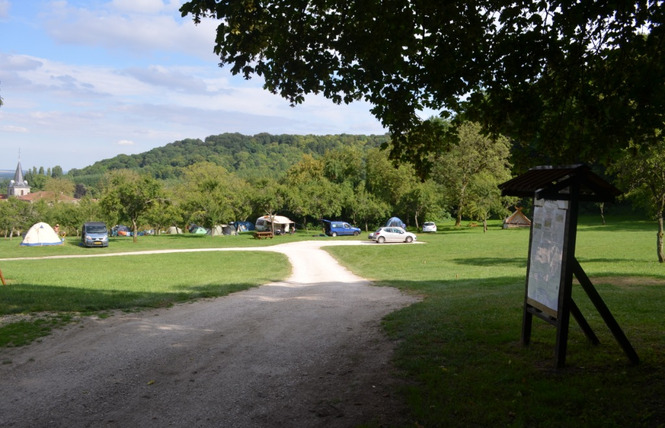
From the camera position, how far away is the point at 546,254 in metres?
6.14

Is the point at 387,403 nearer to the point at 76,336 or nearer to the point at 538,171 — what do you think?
the point at 538,171

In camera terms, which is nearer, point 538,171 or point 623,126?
point 538,171

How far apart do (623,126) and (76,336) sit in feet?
29.5

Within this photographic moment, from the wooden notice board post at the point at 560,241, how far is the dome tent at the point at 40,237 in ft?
130

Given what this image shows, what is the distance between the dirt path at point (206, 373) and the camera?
4.89 m

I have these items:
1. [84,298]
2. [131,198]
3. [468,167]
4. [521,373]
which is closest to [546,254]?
[521,373]

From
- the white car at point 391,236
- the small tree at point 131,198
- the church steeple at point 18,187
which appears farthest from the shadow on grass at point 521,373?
the church steeple at point 18,187

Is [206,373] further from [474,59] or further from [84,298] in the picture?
[84,298]

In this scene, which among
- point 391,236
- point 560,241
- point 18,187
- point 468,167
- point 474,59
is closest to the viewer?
point 560,241

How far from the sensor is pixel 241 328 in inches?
354

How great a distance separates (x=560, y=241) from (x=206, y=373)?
4526 mm

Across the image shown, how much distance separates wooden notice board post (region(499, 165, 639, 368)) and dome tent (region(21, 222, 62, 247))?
39.5m

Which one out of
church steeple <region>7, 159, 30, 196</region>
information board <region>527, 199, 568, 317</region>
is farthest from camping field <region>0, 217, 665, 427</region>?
church steeple <region>7, 159, 30, 196</region>

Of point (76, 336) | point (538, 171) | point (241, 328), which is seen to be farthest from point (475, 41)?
point (76, 336)
